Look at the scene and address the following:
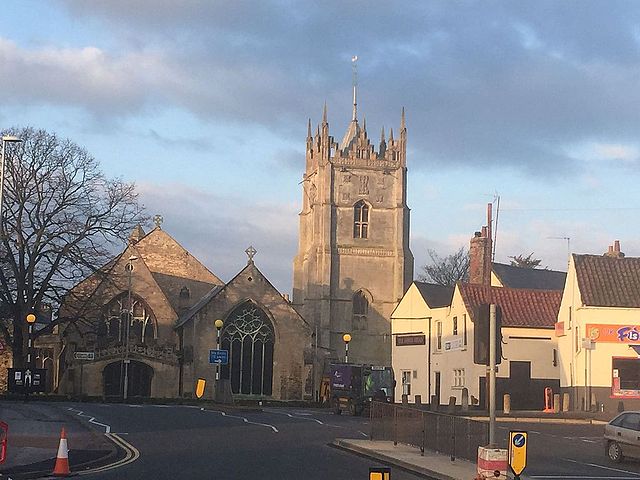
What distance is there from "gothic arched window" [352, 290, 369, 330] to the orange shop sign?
141ft

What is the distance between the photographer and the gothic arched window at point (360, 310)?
91.9 m

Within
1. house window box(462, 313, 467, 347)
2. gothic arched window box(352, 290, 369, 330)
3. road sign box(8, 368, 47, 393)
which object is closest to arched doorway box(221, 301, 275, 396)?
gothic arched window box(352, 290, 369, 330)

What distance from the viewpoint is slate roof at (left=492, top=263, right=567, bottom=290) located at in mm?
68625

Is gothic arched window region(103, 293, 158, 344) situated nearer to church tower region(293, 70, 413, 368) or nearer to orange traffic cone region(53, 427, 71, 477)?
church tower region(293, 70, 413, 368)

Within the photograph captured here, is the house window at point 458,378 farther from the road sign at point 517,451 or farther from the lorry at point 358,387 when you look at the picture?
the road sign at point 517,451

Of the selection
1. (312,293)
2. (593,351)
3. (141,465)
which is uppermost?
(312,293)

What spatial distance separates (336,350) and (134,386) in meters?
23.9

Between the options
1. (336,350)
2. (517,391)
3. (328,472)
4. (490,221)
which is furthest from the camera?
(336,350)

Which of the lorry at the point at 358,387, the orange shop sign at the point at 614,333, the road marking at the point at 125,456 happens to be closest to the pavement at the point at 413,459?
the road marking at the point at 125,456

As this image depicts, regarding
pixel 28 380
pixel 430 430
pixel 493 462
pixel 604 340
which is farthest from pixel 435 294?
pixel 493 462

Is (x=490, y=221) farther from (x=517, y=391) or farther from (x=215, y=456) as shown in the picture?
(x=215, y=456)

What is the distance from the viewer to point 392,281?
92.8 metres

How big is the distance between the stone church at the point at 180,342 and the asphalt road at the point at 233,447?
1044 inches

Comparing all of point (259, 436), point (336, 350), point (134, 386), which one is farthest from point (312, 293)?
point (259, 436)
